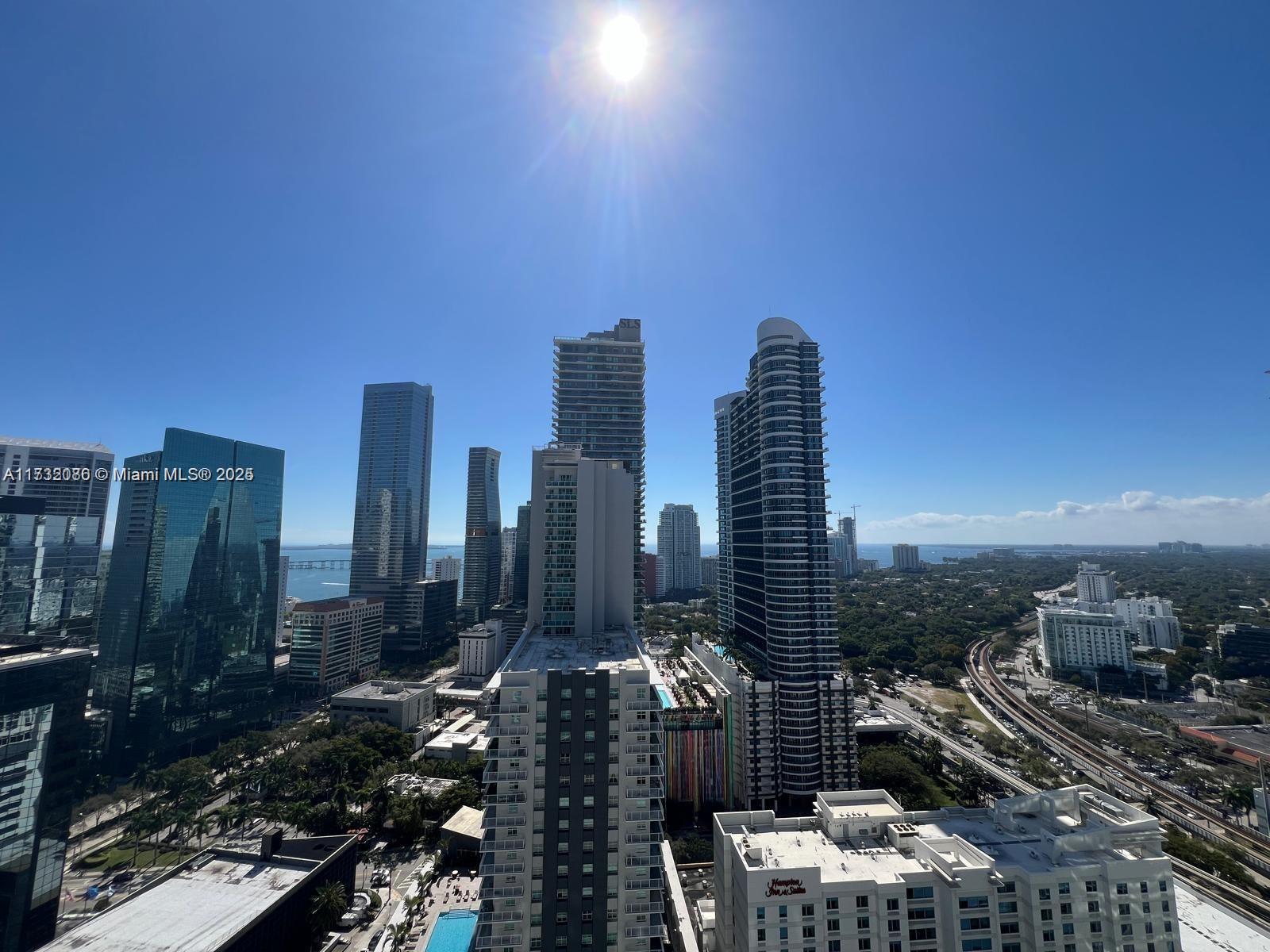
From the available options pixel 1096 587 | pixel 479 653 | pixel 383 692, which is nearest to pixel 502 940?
pixel 383 692

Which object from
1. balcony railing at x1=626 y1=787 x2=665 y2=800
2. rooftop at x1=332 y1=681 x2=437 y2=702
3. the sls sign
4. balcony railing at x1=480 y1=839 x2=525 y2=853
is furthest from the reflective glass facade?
the sls sign

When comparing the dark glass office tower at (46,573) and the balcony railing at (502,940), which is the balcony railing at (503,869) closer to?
the balcony railing at (502,940)

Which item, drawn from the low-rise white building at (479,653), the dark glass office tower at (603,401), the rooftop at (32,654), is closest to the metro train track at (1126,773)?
the dark glass office tower at (603,401)

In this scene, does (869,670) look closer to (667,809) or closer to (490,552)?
(667,809)

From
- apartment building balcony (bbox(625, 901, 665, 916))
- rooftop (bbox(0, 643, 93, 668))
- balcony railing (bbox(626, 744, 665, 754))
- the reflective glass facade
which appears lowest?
apartment building balcony (bbox(625, 901, 665, 916))

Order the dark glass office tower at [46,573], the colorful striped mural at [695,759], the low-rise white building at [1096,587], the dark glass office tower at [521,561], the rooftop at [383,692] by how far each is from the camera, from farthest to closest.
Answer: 1. the low-rise white building at [1096,587]
2. the dark glass office tower at [521,561]
3. the rooftop at [383,692]
4. the colorful striped mural at [695,759]
5. the dark glass office tower at [46,573]

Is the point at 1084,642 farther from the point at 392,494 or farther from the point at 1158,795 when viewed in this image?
the point at 392,494

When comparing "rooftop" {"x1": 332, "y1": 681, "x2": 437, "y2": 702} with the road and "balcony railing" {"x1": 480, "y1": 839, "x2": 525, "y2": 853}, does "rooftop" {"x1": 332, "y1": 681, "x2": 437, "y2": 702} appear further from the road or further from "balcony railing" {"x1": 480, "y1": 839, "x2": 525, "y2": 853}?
the road
